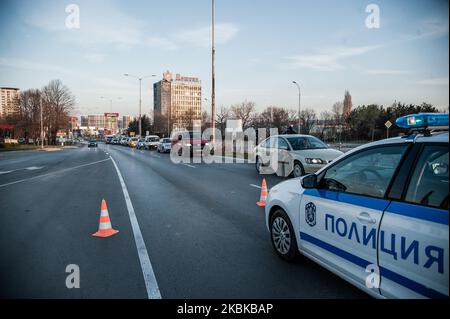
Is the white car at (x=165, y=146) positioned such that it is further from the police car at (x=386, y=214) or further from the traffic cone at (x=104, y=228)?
the police car at (x=386, y=214)

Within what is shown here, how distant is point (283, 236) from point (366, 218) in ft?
5.19

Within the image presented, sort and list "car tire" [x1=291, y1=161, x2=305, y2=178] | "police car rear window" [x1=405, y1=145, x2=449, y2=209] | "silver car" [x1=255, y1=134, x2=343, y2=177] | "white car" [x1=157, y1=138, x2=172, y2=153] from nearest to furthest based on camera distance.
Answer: "police car rear window" [x1=405, y1=145, x2=449, y2=209]
"silver car" [x1=255, y1=134, x2=343, y2=177]
"car tire" [x1=291, y1=161, x2=305, y2=178]
"white car" [x1=157, y1=138, x2=172, y2=153]

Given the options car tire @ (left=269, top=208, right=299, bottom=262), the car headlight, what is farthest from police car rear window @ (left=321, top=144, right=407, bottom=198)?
the car headlight

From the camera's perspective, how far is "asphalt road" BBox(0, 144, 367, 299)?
11.8 ft

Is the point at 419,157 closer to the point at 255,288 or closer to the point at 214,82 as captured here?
the point at 255,288

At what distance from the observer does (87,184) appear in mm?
11781

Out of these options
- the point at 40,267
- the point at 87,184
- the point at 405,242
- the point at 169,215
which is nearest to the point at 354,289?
the point at 405,242

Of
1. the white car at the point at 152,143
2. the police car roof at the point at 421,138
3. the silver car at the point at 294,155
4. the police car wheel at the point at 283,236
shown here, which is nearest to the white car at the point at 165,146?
the white car at the point at 152,143

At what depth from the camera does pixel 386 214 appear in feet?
8.90

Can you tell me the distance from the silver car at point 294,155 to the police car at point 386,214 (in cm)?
694

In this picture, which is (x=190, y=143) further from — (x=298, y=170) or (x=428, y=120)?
(x=428, y=120)

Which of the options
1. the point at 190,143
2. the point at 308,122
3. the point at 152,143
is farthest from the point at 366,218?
the point at 308,122

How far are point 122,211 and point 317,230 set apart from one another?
5.17 m

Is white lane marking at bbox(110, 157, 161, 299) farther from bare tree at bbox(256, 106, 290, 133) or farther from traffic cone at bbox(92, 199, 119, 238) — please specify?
bare tree at bbox(256, 106, 290, 133)
